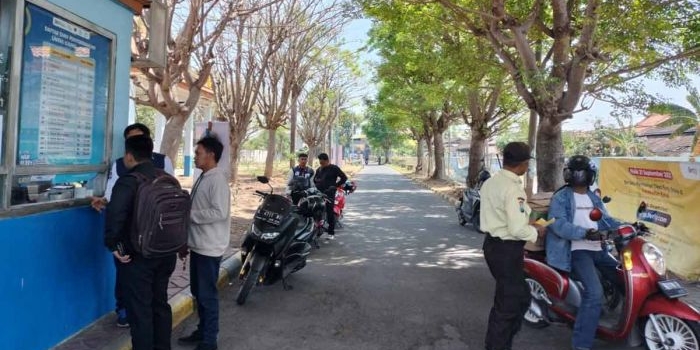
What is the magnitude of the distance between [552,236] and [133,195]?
3200 mm

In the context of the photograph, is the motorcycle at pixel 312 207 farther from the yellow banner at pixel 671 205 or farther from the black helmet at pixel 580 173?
the yellow banner at pixel 671 205

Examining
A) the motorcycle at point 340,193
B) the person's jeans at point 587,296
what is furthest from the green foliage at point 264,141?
the person's jeans at point 587,296

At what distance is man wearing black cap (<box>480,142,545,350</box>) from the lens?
152 inches

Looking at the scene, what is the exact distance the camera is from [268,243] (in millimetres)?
5234

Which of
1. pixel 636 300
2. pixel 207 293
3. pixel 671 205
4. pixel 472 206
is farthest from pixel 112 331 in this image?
pixel 472 206

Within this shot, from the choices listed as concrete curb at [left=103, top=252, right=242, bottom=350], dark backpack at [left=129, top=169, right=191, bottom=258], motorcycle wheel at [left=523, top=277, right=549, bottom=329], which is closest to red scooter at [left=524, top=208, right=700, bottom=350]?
motorcycle wheel at [left=523, top=277, right=549, bottom=329]

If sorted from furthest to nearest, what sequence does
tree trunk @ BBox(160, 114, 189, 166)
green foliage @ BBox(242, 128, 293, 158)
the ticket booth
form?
green foliage @ BBox(242, 128, 293, 158) → tree trunk @ BBox(160, 114, 189, 166) → the ticket booth

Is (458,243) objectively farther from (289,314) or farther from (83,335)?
(83,335)

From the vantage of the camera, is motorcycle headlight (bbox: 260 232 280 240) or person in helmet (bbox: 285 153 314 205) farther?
person in helmet (bbox: 285 153 314 205)

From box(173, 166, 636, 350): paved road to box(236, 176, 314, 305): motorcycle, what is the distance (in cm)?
26

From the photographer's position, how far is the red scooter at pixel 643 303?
367cm

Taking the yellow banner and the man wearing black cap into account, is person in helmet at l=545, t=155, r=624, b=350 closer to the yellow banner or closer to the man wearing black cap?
the man wearing black cap

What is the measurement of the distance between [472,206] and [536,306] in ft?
20.0

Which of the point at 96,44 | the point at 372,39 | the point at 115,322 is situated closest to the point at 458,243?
the point at 115,322
